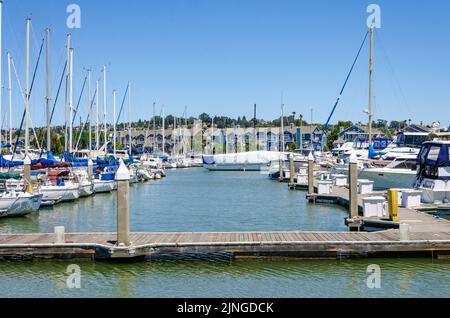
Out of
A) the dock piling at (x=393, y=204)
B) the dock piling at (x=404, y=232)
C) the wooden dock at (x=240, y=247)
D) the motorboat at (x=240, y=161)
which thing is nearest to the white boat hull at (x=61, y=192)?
the wooden dock at (x=240, y=247)

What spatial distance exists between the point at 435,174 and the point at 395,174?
37.3 ft

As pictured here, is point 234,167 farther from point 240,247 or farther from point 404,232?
point 240,247

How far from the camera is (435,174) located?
3262 centimetres

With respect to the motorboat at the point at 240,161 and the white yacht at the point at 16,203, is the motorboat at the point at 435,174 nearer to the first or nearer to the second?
the white yacht at the point at 16,203

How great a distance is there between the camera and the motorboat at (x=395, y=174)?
142 feet

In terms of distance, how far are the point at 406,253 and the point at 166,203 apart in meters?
25.9

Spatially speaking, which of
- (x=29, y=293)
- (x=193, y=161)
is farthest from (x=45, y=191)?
(x=193, y=161)

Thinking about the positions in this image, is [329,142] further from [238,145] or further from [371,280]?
[371,280]

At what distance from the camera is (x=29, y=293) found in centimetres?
1711

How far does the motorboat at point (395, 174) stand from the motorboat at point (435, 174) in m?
9.21

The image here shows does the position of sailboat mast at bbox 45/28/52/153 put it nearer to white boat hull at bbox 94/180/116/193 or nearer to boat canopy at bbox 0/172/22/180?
white boat hull at bbox 94/180/116/193

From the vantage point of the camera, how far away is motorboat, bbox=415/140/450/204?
3203 centimetres

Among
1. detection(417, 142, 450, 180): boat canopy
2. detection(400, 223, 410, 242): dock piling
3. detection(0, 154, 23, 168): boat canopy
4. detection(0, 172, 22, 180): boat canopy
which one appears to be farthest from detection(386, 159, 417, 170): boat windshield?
detection(0, 154, 23, 168): boat canopy

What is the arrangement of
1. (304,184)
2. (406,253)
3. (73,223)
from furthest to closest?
(304,184)
(73,223)
(406,253)
